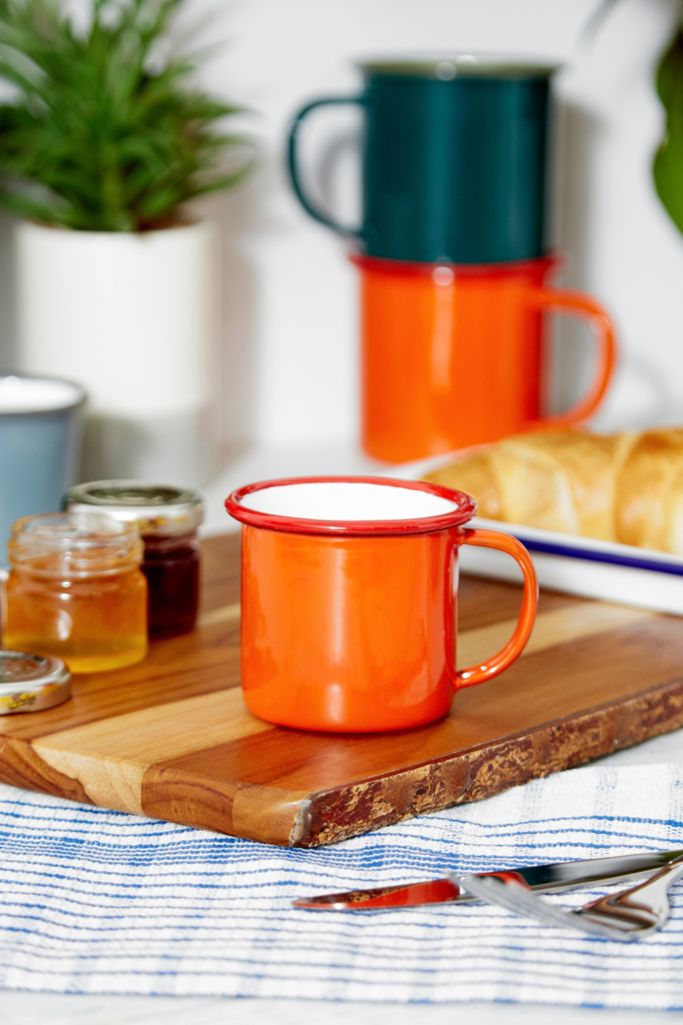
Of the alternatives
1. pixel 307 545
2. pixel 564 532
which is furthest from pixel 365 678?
pixel 564 532

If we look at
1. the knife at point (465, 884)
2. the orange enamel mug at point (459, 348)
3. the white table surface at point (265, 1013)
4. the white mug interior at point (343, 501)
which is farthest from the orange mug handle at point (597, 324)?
the white table surface at point (265, 1013)

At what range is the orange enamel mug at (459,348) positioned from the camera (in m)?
1.50

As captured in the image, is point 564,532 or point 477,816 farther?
point 564,532

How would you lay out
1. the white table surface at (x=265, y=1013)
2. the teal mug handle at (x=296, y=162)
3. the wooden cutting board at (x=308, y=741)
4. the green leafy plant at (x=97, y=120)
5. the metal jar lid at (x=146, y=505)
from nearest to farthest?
the white table surface at (x=265, y=1013)
the wooden cutting board at (x=308, y=741)
the metal jar lid at (x=146, y=505)
the green leafy plant at (x=97, y=120)
the teal mug handle at (x=296, y=162)

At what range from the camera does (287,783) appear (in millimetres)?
762

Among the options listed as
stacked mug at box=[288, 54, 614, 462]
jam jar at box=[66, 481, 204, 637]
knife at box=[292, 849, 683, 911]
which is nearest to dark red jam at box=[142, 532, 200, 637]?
jam jar at box=[66, 481, 204, 637]

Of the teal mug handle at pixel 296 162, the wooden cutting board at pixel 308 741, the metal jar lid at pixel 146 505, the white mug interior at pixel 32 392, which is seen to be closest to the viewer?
the wooden cutting board at pixel 308 741

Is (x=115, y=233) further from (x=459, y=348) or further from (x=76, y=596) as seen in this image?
(x=76, y=596)

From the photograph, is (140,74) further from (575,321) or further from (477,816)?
(477,816)

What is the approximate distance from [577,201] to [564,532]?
2.10 feet

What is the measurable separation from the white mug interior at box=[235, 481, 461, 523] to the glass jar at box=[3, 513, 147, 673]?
11 cm

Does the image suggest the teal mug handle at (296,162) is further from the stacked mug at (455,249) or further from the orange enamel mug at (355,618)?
the orange enamel mug at (355,618)

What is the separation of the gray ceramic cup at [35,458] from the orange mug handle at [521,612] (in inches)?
17.0

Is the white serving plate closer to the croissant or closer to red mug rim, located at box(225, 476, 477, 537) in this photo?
the croissant
